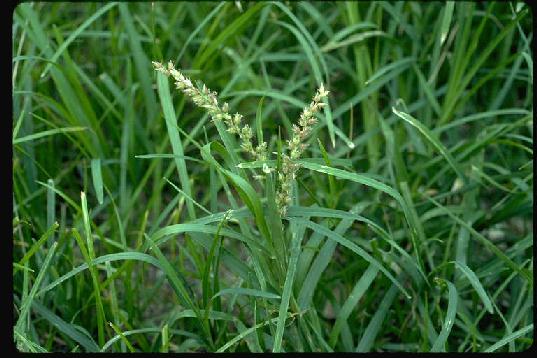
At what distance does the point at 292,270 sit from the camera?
1253 millimetres

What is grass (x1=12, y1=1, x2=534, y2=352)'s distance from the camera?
4.42 ft

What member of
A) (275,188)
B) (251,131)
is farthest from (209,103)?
(275,188)

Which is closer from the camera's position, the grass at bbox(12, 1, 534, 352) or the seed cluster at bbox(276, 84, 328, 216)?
the seed cluster at bbox(276, 84, 328, 216)

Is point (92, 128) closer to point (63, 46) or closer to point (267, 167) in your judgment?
point (63, 46)

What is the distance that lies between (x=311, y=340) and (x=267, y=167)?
1.08ft

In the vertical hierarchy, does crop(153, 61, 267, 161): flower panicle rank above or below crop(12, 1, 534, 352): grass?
above

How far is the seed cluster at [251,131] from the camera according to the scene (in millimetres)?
1167

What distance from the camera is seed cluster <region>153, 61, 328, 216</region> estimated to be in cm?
117

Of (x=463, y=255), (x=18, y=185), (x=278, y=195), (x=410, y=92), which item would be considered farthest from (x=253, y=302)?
(x=410, y=92)

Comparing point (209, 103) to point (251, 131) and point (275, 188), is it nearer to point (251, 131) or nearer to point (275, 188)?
point (251, 131)

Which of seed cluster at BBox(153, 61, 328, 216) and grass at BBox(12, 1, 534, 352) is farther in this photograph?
grass at BBox(12, 1, 534, 352)

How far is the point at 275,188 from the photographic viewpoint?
4.26ft

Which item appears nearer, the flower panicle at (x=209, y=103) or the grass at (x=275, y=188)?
the flower panicle at (x=209, y=103)

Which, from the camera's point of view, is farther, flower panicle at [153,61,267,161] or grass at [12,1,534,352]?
grass at [12,1,534,352]
